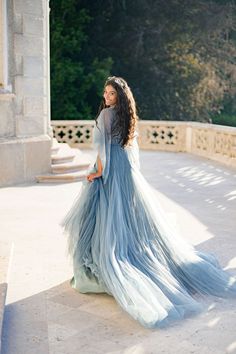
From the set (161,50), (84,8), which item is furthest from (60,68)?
(161,50)

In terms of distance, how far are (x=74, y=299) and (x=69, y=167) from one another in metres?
5.80

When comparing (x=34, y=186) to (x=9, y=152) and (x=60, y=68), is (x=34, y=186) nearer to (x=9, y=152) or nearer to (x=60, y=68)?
(x=9, y=152)

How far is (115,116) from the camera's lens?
427 cm

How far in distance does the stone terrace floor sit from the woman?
0.66 ft

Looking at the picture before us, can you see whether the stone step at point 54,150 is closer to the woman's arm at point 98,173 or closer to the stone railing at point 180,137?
the stone railing at point 180,137

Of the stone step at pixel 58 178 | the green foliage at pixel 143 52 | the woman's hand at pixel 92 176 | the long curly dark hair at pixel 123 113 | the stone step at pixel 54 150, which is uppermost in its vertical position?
the green foliage at pixel 143 52

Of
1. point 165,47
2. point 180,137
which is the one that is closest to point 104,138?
point 180,137

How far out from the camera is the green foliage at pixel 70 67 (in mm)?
17984

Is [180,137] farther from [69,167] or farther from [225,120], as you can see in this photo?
[225,120]

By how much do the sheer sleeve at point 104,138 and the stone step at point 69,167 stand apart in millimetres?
5501

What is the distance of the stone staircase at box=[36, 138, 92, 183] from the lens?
9492 millimetres

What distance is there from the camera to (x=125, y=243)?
4.25 m

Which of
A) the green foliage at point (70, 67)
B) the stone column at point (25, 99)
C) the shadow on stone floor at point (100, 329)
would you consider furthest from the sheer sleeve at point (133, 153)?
the green foliage at point (70, 67)

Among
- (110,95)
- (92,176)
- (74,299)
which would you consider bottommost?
(74,299)
